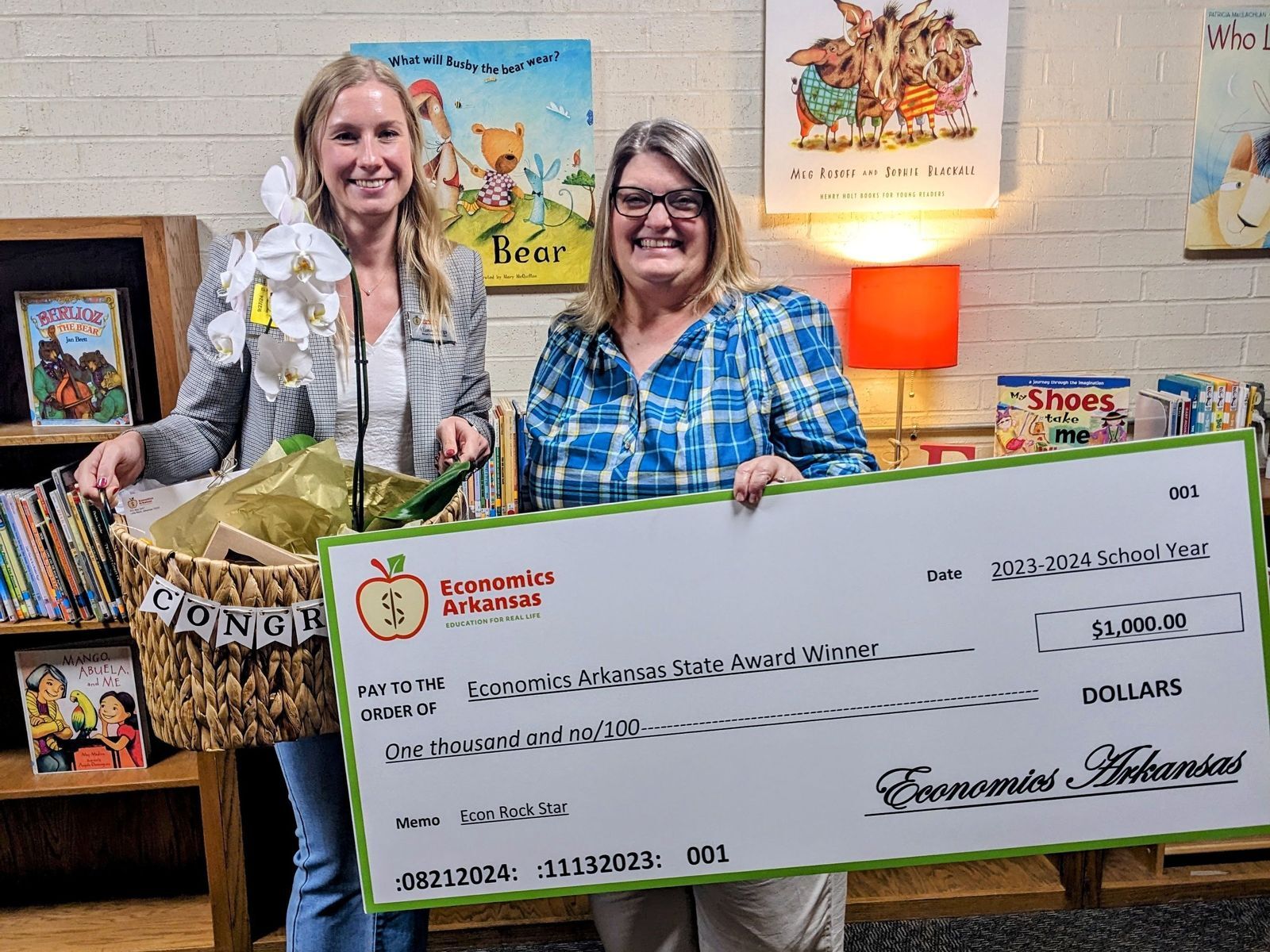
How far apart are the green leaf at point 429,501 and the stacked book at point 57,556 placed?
46.5 inches

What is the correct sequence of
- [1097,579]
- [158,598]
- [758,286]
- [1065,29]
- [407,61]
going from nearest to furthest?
[158,598] < [1097,579] < [758,286] < [407,61] < [1065,29]

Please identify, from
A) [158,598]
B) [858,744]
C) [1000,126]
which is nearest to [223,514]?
[158,598]

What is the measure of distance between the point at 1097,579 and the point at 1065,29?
2.07m

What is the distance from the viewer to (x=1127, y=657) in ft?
3.75

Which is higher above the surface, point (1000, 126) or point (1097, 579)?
point (1000, 126)

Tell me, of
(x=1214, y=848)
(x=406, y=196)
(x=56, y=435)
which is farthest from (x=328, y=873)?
(x=1214, y=848)

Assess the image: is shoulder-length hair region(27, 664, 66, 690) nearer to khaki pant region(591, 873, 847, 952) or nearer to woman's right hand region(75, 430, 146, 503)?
woman's right hand region(75, 430, 146, 503)

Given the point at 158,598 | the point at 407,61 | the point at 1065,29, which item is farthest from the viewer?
the point at 1065,29

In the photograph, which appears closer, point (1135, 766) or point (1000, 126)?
point (1135, 766)

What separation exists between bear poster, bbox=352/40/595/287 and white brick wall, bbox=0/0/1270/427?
0.19 feet

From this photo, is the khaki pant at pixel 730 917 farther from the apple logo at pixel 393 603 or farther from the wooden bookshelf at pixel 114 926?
the wooden bookshelf at pixel 114 926

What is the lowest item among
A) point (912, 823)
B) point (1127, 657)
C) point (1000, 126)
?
point (912, 823)

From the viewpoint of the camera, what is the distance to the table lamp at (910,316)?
240 cm

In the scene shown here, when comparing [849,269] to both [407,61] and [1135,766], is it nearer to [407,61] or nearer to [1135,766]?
[407,61]
